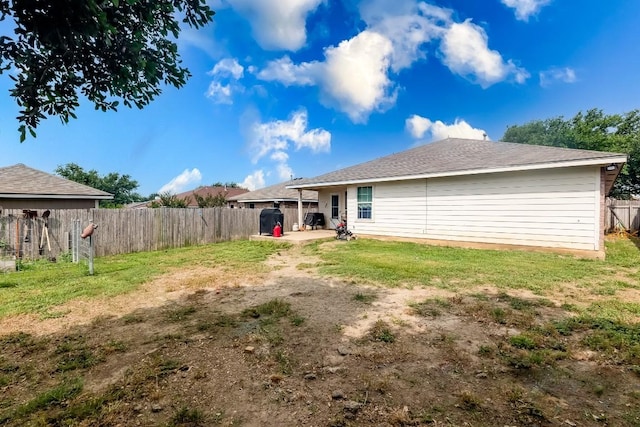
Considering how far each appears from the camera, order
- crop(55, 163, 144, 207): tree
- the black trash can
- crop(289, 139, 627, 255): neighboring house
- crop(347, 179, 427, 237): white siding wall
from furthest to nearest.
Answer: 1. crop(55, 163, 144, 207): tree
2. the black trash can
3. crop(347, 179, 427, 237): white siding wall
4. crop(289, 139, 627, 255): neighboring house

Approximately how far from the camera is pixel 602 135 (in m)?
25.6

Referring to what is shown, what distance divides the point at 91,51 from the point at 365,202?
11512 mm

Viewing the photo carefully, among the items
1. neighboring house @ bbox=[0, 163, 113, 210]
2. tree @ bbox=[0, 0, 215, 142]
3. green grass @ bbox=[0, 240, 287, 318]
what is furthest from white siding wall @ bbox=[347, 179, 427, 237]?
neighboring house @ bbox=[0, 163, 113, 210]

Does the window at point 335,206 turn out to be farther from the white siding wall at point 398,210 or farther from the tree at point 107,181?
the tree at point 107,181

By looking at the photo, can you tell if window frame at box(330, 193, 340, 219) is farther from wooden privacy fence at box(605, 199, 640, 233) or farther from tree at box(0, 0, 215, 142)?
wooden privacy fence at box(605, 199, 640, 233)

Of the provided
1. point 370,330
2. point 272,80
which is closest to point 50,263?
point 370,330

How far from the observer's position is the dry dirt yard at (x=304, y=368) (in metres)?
2.16

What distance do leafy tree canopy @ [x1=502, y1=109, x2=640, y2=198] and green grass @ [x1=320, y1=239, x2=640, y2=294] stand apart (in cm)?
1719

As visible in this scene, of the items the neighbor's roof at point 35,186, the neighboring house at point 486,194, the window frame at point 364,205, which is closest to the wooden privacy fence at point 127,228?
the neighbor's roof at point 35,186

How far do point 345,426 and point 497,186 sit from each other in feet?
31.9

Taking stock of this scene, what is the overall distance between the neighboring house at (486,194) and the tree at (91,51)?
31.1 ft

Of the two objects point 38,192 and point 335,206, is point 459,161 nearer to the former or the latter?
point 335,206

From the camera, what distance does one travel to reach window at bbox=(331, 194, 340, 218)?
1611 centimetres

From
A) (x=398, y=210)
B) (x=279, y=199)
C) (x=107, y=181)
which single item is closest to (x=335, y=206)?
(x=398, y=210)
